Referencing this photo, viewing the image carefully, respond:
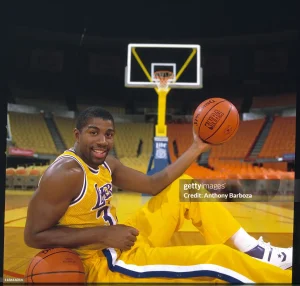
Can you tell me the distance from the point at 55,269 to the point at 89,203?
226 millimetres

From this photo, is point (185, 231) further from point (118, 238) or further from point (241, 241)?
point (118, 238)

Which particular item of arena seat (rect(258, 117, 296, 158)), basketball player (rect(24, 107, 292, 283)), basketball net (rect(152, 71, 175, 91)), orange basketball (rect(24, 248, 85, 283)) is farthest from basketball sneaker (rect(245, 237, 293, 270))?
arena seat (rect(258, 117, 296, 158))

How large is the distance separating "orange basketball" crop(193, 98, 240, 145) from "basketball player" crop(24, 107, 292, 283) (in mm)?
226

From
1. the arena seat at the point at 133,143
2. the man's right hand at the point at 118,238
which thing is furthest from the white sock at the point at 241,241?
the arena seat at the point at 133,143

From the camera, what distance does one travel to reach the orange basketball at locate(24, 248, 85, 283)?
921 millimetres

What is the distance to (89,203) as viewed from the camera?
1057 mm

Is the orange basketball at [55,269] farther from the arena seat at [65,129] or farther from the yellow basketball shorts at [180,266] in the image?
the arena seat at [65,129]

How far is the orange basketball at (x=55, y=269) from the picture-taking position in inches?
36.3

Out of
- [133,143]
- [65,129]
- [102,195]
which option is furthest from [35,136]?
[102,195]

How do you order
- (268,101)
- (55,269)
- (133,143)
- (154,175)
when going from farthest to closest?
1. (268,101)
2. (133,143)
3. (154,175)
4. (55,269)

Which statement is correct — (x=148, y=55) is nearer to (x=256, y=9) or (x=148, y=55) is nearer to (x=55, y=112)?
(x=55, y=112)

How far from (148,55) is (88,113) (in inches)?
133

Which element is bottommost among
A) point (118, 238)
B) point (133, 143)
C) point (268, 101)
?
point (118, 238)

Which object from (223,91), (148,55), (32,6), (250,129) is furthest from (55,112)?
(250,129)
